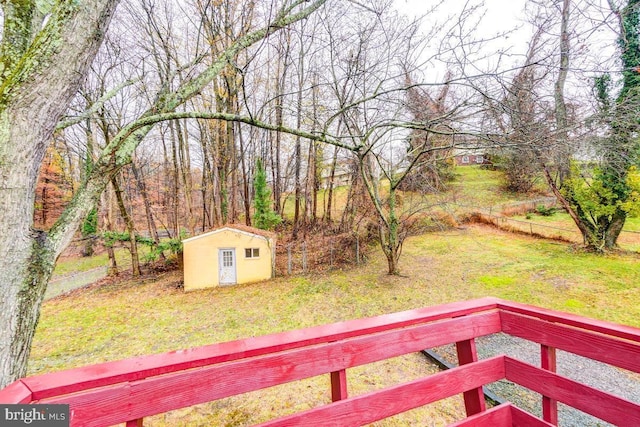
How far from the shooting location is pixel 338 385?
42.4 inches

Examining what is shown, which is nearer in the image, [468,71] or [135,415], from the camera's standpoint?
[135,415]

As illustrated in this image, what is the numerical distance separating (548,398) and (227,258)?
884 cm

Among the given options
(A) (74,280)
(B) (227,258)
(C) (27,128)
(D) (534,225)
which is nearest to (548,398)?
(C) (27,128)

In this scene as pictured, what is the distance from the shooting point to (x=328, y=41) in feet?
14.9

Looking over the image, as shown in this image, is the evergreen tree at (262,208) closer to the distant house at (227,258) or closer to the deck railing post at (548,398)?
the distant house at (227,258)

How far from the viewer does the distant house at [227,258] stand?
8.63 metres

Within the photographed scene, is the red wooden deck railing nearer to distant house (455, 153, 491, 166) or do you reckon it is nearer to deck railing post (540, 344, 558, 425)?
deck railing post (540, 344, 558, 425)

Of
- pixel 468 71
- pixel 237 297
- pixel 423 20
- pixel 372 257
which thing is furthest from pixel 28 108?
pixel 372 257

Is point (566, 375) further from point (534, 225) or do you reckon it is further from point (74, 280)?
point (74, 280)

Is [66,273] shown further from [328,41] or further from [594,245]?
[594,245]

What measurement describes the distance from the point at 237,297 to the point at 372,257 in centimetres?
536

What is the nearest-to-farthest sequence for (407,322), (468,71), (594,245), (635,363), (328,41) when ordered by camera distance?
(635,363) → (407,322) → (468,71) → (328,41) → (594,245)

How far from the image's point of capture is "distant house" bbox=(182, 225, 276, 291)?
8.63 meters

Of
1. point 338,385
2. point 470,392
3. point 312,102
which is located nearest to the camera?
point 338,385
